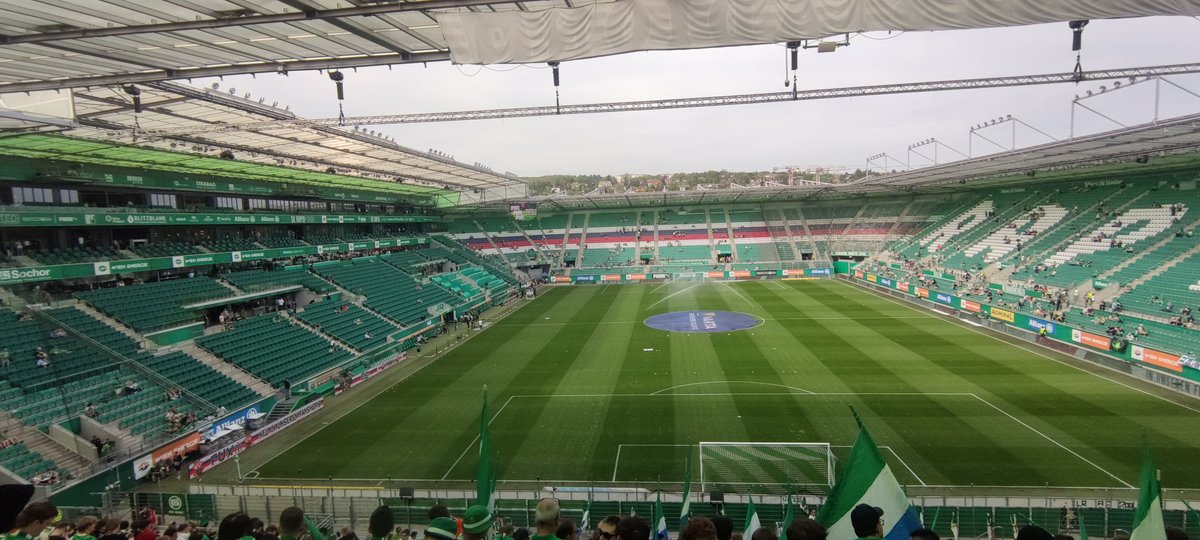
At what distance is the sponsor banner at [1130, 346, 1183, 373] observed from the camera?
61.3ft

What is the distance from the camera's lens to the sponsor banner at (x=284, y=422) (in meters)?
17.2

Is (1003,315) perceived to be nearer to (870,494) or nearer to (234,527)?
(870,494)

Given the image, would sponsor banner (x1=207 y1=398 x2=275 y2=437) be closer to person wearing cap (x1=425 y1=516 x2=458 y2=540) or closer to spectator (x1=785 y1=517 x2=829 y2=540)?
person wearing cap (x1=425 y1=516 x2=458 y2=540)

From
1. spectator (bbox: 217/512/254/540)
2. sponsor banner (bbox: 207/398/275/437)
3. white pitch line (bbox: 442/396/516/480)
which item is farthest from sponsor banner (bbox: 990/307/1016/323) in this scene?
sponsor banner (bbox: 207/398/275/437)

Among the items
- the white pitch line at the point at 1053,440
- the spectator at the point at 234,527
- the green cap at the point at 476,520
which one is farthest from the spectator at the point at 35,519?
the white pitch line at the point at 1053,440

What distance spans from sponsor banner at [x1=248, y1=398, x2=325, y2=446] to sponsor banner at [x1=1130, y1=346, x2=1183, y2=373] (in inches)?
1209

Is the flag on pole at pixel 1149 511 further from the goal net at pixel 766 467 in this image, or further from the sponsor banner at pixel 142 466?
the sponsor banner at pixel 142 466

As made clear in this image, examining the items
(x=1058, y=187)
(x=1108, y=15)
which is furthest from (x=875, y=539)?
(x=1058, y=187)

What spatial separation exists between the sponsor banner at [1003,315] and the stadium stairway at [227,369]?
110 ft

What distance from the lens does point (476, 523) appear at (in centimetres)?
324

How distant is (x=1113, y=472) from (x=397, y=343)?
1069 inches

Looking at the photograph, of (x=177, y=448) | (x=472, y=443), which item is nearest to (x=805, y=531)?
(x=472, y=443)

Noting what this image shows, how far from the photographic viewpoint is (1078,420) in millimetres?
16031

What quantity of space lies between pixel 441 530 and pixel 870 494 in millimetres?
3451
